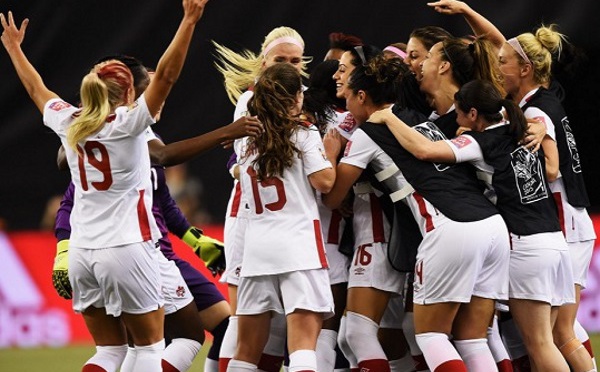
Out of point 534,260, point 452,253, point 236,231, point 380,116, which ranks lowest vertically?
point 534,260

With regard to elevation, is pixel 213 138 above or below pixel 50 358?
above

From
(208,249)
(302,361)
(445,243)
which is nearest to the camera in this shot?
(302,361)

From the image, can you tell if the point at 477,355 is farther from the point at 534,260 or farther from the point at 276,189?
the point at 276,189

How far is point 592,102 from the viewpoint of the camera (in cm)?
924

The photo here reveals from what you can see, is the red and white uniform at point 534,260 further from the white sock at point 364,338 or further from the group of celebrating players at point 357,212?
the white sock at point 364,338

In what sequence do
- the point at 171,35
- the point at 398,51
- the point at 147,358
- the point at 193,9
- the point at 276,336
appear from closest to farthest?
the point at 193,9 → the point at 147,358 → the point at 276,336 → the point at 398,51 → the point at 171,35

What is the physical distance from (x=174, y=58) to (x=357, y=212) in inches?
49.1

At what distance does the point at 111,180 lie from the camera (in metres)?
4.98

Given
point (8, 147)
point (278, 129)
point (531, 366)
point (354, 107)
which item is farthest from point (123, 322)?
point (8, 147)

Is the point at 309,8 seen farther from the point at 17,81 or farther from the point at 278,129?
the point at 278,129

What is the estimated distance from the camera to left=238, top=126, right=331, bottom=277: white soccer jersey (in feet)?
16.5

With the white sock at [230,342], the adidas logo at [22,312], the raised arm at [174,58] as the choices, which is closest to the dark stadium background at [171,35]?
the adidas logo at [22,312]

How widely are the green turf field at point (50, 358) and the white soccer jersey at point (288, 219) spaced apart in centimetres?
280

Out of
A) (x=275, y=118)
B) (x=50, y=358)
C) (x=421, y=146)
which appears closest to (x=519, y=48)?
(x=421, y=146)
